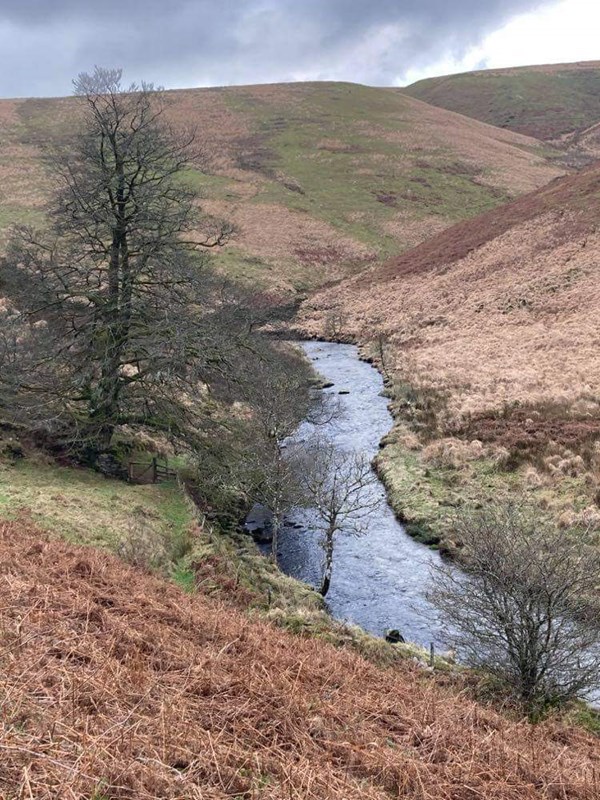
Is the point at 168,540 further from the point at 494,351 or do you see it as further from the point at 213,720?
the point at 494,351

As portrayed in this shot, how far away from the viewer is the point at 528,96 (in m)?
152

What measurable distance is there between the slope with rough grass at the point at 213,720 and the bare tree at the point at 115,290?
1108cm

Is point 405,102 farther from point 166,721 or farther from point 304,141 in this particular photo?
point 166,721

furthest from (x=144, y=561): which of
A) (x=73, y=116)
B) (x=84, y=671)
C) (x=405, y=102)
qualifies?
(x=405, y=102)

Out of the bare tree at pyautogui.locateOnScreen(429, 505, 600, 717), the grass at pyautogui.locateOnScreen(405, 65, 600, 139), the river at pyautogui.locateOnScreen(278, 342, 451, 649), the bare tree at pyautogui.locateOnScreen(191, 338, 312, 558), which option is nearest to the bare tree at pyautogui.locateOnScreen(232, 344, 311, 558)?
the bare tree at pyautogui.locateOnScreen(191, 338, 312, 558)

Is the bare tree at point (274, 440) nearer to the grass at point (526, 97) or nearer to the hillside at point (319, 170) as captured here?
the hillside at point (319, 170)

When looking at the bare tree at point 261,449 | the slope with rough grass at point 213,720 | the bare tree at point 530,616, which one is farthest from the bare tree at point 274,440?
the slope with rough grass at point 213,720

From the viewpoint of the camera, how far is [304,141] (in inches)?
3701

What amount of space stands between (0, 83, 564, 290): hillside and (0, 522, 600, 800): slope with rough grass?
177ft

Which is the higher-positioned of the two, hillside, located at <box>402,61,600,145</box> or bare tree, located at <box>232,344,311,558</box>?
hillside, located at <box>402,61,600,145</box>

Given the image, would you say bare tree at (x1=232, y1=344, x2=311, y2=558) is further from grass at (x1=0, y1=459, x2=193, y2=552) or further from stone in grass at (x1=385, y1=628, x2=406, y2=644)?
stone in grass at (x1=385, y1=628, x2=406, y2=644)

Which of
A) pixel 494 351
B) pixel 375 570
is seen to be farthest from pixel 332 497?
pixel 494 351

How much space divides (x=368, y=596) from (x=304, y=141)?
3614 inches

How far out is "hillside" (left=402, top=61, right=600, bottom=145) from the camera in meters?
134
